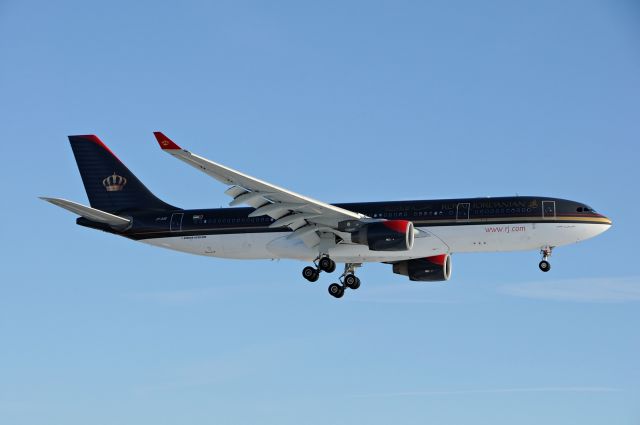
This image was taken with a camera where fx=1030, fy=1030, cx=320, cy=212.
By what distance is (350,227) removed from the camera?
165ft

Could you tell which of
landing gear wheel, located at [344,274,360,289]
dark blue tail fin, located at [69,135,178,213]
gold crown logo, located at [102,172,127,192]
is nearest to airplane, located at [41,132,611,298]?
landing gear wheel, located at [344,274,360,289]

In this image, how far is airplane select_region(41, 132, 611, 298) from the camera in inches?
1945

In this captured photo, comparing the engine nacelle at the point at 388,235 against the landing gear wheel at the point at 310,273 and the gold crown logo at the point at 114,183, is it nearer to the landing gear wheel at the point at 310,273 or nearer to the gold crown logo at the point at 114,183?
the landing gear wheel at the point at 310,273

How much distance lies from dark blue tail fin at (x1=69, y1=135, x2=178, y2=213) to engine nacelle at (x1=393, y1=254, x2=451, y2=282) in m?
13.6

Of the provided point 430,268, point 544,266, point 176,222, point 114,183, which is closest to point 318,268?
point 430,268

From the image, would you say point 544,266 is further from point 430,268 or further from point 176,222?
point 176,222

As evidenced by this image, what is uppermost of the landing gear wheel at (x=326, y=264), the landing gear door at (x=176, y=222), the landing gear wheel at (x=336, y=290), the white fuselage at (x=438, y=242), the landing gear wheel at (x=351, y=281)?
the landing gear door at (x=176, y=222)

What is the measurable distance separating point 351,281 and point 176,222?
9.97 metres

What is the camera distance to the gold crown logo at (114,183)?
193ft

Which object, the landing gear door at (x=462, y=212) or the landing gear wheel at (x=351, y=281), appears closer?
the landing gear door at (x=462, y=212)

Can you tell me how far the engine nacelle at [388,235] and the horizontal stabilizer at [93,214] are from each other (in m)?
13.9

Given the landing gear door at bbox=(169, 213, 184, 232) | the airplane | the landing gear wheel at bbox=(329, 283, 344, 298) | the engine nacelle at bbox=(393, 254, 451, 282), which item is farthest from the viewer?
the landing gear door at bbox=(169, 213, 184, 232)

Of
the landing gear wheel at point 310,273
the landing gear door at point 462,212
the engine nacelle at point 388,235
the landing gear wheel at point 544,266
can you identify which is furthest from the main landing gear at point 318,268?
the landing gear wheel at point 544,266

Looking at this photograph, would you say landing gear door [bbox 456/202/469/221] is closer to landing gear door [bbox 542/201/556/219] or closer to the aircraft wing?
landing gear door [bbox 542/201/556/219]
